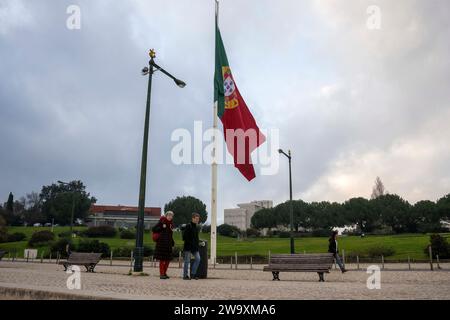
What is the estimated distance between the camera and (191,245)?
11945 mm

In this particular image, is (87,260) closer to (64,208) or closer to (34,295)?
(34,295)

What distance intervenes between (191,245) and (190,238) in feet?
0.71

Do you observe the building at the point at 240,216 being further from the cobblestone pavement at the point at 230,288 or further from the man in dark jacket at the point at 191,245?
the cobblestone pavement at the point at 230,288

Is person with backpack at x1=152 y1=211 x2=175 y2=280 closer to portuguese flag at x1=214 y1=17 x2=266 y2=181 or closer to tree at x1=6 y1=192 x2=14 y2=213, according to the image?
portuguese flag at x1=214 y1=17 x2=266 y2=181

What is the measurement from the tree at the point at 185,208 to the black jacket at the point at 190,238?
9343 centimetres

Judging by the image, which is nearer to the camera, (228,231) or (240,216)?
(228,231)

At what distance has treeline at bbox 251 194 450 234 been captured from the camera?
8744 cm

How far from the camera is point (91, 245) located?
136ft

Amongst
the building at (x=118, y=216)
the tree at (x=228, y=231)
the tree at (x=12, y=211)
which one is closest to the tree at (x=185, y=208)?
the tree at (x=228, y=231)

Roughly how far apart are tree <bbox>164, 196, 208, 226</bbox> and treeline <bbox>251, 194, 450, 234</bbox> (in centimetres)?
1802

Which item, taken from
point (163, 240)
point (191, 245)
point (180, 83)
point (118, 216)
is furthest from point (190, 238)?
point (118, 216)

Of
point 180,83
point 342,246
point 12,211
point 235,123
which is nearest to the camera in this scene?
point 180,83
